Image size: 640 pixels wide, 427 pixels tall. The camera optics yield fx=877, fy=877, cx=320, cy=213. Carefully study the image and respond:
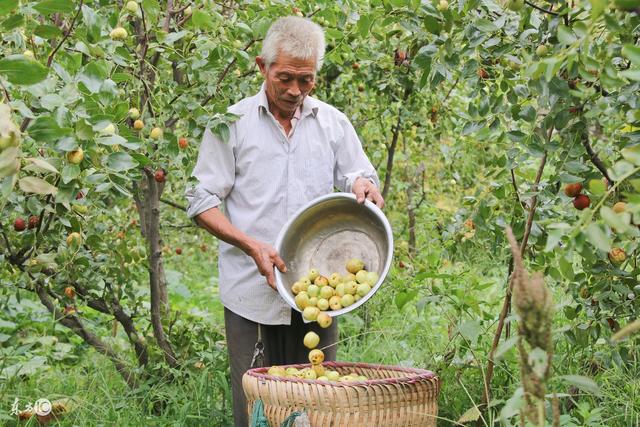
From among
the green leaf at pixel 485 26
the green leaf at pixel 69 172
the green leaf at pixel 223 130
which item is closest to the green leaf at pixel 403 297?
the green leaf at pixel 223 130

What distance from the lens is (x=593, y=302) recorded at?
8.94 feet

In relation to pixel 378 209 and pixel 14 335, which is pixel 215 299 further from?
pixel 378 209

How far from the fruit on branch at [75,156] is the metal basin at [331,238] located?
95 cm

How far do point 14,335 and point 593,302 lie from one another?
3.58 m

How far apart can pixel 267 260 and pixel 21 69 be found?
54.3 inches

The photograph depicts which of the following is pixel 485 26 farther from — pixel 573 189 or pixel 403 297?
pixel 403 297

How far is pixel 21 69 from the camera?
1.59 m

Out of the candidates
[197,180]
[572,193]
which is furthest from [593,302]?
[197,180]

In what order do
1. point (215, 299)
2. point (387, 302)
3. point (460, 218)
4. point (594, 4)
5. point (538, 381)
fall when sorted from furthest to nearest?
point (215, 299) < point (387, 302) < point (460, 218) < point (594, 4) < point (538, 381)

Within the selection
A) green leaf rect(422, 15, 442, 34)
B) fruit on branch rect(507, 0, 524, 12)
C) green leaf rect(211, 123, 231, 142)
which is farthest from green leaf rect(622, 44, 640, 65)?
green leaf rect(211, 123, 231, 142)

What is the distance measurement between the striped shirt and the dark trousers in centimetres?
7

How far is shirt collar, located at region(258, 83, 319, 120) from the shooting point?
121 inches

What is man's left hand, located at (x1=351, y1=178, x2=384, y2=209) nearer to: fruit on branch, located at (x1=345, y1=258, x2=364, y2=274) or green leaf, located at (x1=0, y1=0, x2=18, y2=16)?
fruit on branch, located at (x1=345, y1=258, x2=364, y2=274)

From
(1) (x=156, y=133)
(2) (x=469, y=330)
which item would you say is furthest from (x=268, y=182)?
(2) (x=469, y=330)
